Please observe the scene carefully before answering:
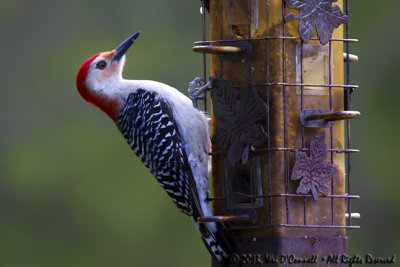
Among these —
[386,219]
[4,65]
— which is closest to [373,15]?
[386,219]

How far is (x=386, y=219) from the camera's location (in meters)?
24.7

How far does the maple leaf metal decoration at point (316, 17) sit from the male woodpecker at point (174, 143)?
1.71 m

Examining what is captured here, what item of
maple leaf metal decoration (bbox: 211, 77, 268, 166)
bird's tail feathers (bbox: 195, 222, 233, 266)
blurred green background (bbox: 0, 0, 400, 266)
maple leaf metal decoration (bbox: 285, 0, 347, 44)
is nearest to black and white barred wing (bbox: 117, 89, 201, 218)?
bird's tail feathers (bbox: 195, 222, 233, 266)

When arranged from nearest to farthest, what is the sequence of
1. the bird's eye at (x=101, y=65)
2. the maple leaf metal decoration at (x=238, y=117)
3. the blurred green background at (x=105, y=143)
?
the maple leaf metal decoration at (x=238, y=117), the bird's eye at (x=101, y=65), the blurred green background at (x=105, y=143)

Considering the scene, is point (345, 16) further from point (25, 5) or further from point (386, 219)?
point (25, 5)

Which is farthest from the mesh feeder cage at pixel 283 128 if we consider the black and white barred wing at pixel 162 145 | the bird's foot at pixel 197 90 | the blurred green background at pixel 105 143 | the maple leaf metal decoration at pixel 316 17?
the blurred green background at pixel 105 143

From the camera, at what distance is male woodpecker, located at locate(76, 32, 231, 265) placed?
12633 mm

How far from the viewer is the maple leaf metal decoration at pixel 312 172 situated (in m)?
11.8

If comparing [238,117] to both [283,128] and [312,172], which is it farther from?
[312,172]

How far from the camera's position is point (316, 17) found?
11828 mm

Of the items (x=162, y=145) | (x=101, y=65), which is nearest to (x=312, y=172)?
(x=162, y=145)

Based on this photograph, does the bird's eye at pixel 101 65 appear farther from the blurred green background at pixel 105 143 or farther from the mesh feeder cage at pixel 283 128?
the blurred green background at pixel 105 143

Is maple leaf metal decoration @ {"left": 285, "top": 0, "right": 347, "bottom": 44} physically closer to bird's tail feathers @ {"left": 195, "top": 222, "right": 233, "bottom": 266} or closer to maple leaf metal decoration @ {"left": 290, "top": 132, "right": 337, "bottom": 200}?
maple leaf metal decoration @ {"left": 290, "top": 132, "right": 337, "bottom": 200}

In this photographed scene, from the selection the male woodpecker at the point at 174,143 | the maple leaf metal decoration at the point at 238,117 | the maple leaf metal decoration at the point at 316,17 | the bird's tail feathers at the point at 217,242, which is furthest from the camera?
the male woodpecker at the point at 174,143
